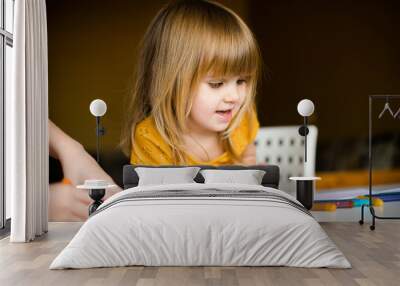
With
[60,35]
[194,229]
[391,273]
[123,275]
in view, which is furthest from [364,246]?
[60,35]

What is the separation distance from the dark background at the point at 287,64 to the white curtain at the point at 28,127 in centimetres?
89

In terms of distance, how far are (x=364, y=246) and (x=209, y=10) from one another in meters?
3.31

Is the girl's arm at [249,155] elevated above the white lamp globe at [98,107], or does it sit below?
below

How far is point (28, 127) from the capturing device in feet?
19.8

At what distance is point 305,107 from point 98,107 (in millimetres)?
2446

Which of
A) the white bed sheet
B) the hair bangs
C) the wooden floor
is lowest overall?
the wooden floor

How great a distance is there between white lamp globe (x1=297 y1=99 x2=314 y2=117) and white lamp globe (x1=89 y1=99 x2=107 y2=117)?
2.33m

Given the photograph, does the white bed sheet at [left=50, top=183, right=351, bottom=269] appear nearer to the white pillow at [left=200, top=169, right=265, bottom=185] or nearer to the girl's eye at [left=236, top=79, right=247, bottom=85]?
the white pillow at [left=200, top=169, right=265, bottom=185]

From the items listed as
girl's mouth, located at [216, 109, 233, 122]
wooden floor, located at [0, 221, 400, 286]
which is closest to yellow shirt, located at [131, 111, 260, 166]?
girl's mouth, located at [216, 109, 233, 122]

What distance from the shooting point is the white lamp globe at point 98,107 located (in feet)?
23.9

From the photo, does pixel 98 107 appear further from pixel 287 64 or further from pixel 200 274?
pixel 200 274

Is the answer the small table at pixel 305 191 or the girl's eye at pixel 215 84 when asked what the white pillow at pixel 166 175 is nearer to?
the girl's eye at pixel 215 84

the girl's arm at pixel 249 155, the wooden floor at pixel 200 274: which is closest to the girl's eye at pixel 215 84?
the girl's arm at pixel 249 155

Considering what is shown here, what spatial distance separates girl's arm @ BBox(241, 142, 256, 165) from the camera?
7.30 metres
